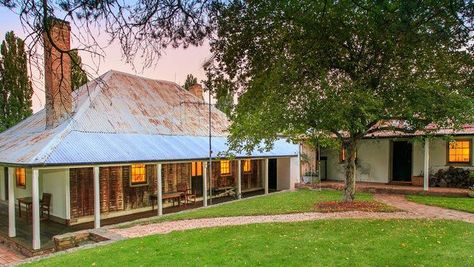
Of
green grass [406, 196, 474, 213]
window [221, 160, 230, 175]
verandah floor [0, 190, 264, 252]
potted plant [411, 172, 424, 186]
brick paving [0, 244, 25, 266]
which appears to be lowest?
brick paving [0, 244, 25, 266]

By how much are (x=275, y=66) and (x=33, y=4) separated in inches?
166

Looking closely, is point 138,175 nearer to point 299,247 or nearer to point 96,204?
point 96,204

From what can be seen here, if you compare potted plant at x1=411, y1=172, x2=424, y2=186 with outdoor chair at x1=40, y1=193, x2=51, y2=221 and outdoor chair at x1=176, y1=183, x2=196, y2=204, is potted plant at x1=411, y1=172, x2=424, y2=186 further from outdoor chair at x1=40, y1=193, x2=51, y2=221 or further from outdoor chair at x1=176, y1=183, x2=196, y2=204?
outdoor chair at x1=40, y1=193, x2=51, y2=221

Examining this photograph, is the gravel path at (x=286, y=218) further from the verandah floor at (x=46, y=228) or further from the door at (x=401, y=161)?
the door at (x=401, y=161)

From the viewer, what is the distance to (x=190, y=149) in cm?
1510

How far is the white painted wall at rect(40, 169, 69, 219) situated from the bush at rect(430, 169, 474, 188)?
15170mm

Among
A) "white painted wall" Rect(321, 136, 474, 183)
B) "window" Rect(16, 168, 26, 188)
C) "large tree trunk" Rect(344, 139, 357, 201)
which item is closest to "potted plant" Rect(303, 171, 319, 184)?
"white painted wall" Rect(321, 136, 474, 183)

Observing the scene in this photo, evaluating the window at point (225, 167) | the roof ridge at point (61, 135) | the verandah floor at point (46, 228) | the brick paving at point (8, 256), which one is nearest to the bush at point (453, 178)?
the window at point (225, 167)

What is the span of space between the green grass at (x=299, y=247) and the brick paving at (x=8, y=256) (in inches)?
114

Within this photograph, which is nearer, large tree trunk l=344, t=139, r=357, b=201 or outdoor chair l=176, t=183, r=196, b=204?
large tree trunk l=344, t=139, r=357, b=201

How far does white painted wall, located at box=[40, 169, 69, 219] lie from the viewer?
40.8ft

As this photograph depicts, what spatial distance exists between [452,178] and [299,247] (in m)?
12.1

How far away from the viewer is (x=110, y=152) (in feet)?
39.8

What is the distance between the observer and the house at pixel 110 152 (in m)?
11.1
